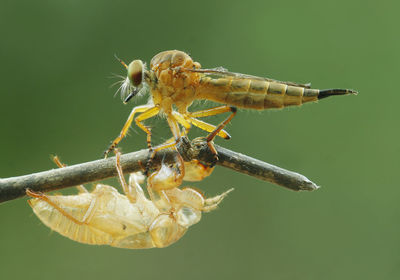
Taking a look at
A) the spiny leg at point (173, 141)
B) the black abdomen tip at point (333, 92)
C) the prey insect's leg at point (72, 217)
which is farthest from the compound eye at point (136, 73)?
the black abdomen tip at point (333, 92)

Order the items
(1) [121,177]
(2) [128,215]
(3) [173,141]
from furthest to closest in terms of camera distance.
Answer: (2) [128,215]
(3) [173,141]
(1) [121,177]

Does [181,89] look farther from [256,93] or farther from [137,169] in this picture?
[137,169]

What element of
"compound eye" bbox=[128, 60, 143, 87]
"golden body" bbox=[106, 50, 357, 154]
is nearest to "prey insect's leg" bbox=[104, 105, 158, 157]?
"golden body" bbox=[106, 50, 357, 154]

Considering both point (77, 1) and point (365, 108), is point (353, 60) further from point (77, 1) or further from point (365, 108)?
point (77, 1)

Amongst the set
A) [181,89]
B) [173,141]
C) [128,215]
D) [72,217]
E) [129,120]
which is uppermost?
[181,89]

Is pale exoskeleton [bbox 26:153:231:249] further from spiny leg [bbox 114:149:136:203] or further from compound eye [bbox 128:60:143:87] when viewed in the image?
compound eye [bbox 128:60:143:87]

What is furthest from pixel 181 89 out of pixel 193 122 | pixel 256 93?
pixel 256 93

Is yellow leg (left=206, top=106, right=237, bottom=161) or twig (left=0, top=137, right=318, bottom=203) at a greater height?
yellow leg (left=206, top=106, right=237, bottom=161)
